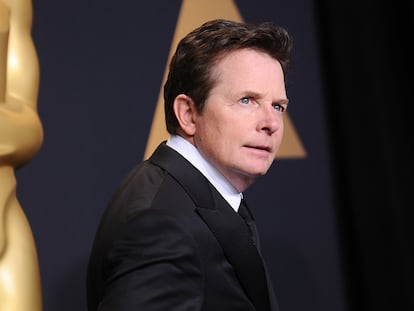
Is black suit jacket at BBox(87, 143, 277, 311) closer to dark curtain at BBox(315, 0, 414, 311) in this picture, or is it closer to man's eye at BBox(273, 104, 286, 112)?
man's eye at BBox(273, 104, 286, 112)

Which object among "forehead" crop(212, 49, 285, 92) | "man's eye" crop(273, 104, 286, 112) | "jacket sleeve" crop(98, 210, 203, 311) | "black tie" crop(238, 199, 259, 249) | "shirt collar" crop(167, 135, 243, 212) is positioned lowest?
"black tie" crop(238, 199, 259, 249)

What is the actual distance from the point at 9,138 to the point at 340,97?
1289mm

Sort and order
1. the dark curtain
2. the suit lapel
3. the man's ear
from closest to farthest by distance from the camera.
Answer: the suit lapel < the man's ear < the dark curtain

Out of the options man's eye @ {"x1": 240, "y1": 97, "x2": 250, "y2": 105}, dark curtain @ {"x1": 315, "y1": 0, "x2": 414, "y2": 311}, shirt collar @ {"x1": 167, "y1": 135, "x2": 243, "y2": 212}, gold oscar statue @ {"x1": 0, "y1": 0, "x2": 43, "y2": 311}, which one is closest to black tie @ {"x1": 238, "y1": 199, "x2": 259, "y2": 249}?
shirt collar @ {"x1": 167, "y1": 135, "x2": 243, "y2": 212}

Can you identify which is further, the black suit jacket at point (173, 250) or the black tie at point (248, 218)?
the black tie at point (248, 218)

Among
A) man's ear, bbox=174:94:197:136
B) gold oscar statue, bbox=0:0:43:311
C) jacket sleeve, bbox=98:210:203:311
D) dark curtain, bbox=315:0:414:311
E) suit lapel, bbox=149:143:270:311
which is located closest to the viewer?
gold oscar statue, bbox=0:0:43:311

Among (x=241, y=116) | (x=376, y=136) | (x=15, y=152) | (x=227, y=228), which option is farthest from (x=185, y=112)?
(x=376, y=136)

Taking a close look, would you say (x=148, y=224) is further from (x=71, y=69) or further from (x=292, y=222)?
(x=292, y=222)

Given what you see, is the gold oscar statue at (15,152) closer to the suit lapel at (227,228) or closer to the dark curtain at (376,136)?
the suit lapel at (227,228)

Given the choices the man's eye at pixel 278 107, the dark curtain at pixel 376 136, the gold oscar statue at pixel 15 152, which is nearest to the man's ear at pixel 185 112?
the man's eye at pixel 278 107

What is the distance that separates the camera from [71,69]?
5.28 ft

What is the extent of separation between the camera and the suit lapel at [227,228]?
898 mm

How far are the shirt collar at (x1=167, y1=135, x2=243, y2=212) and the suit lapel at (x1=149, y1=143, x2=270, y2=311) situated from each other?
0.09 feet

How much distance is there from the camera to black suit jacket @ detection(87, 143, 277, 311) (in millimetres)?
792
